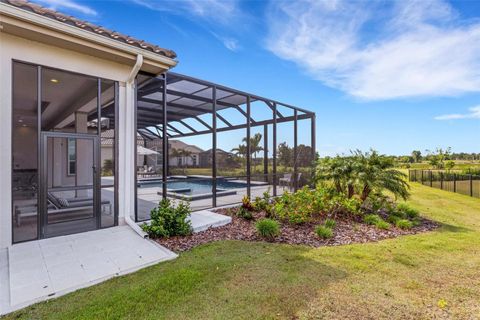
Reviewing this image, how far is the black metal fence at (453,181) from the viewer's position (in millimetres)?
12891

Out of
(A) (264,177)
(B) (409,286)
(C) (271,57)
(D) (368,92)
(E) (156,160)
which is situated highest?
(C) (271,57)

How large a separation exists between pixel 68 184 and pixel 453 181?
745 inches

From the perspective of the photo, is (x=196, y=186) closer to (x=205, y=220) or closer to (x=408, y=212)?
(x=205, y=220)

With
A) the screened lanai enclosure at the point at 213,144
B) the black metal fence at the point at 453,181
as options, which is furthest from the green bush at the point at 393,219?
the black metal fence at the point at 453,181

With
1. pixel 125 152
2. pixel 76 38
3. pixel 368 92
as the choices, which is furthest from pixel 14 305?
pixel 368 92

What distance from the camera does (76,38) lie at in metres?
4.52

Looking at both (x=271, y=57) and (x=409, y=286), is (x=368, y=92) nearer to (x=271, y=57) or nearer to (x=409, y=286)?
(x=271, y=57)

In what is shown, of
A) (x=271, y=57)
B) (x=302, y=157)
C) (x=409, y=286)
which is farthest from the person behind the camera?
(x=271, y=57)

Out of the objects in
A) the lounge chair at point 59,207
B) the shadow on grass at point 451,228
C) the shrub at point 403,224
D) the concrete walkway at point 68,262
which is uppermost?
the lounge chair at point 59,207

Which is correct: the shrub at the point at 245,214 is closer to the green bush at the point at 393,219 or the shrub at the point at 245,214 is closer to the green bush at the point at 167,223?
the green bush at the point at 167,223

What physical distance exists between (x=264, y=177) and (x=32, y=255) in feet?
24.6

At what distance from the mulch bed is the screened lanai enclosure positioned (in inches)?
58.2

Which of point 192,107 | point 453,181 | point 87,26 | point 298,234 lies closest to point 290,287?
point 298,234

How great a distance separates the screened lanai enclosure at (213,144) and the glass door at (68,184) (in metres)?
1.22
